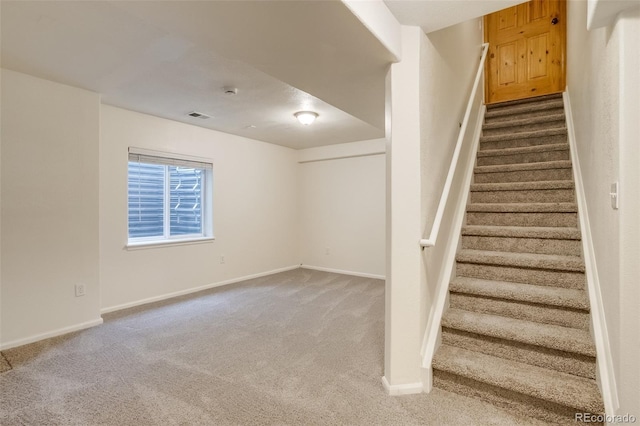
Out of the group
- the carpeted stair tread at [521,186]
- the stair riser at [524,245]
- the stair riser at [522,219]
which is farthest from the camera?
the carpeted stair tread at [521,186]

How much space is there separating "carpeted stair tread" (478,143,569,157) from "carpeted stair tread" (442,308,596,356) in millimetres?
1763

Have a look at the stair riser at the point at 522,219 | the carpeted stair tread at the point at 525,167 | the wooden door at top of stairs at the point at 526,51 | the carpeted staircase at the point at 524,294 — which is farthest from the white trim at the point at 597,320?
the wooden door at top of stairs at the point at 526,51

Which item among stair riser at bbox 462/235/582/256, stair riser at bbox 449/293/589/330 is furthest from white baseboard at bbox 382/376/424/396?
stair riser at bbox 462/235/582/256

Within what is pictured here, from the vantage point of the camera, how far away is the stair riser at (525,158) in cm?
285

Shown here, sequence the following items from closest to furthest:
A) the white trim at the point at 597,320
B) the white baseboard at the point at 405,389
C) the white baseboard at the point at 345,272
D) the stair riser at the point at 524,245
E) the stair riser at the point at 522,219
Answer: the white trim at the point at 597,320 < the white baseboard at the point at 405,389 < the stair riser at the point at 524,245 < the stair riser at the point at 522,219 < the white baseboard at the point at 345,272

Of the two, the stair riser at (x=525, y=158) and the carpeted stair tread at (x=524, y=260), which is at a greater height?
the stair riser at (x=525, y=158)

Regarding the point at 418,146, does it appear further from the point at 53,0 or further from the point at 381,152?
the point at 381,152

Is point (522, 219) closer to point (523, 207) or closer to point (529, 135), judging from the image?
point (523, 207)

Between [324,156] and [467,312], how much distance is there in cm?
396

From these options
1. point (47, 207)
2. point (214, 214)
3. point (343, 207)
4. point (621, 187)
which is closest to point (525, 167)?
point (621, 187)

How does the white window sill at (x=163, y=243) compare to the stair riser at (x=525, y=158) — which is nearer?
the stair riser at (x=525, y=158)

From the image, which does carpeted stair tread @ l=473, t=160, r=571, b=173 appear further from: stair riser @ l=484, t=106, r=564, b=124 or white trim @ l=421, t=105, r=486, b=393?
stair riser @ l=484, t=106, r=564, b=124

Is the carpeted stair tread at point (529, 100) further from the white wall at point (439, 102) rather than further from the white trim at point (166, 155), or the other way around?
the white trim at point (166, 155)

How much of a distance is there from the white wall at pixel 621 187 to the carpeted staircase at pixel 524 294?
0.28 metres
